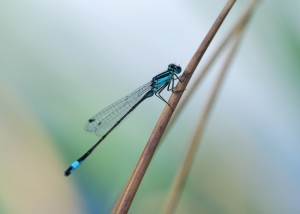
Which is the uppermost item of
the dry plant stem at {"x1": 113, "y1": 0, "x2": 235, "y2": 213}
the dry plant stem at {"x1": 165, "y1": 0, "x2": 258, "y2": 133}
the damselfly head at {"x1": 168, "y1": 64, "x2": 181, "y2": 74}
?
the damselfly head at {"x1": 168, "y1": 64, "x2": 181, "y2": 74}

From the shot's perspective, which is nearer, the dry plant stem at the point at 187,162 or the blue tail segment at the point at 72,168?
the dry plant stem at the point at 187,162

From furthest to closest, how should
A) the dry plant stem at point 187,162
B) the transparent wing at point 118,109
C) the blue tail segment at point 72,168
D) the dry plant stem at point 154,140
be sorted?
the transparent wing at point 118,109 < the blue tail segment at point 72,168 < the dry plant stem at point 187,162 < the dry plant stem at point 154,140

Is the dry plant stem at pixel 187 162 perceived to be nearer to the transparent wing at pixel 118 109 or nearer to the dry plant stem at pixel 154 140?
the dry plant stem at pixel 154 140

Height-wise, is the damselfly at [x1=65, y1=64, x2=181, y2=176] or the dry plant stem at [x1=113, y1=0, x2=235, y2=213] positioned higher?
the damselfly at [x1=65, y1=64, x2=181, y2=176]

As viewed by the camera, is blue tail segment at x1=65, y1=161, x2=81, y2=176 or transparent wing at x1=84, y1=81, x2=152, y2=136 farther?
transparent wing at x1=84, y1=81, x2=152, y2=136

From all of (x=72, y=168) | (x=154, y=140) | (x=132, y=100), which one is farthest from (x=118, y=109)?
(x=154, y=140)

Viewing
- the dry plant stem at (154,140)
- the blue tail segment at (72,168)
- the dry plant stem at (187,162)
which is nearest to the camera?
the dry plant stem at (154,140)

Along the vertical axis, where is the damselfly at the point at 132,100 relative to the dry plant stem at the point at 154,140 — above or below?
above

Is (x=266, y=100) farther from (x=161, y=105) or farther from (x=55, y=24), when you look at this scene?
(x=55, y=24)

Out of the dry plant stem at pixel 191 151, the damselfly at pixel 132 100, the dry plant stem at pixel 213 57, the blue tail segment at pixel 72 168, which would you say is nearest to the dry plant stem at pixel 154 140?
the dry plant stem at pixel 213 57

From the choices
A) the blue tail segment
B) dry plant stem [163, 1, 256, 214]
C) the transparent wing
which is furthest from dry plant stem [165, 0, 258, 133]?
the transparent wing

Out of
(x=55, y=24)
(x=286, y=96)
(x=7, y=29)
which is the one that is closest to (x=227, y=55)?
(x=286, y=96)

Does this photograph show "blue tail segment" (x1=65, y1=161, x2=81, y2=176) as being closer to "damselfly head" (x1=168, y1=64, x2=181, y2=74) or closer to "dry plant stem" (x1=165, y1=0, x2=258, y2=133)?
"dry plant stem" (x1=165, y1=0, x2=258, y2=133)
